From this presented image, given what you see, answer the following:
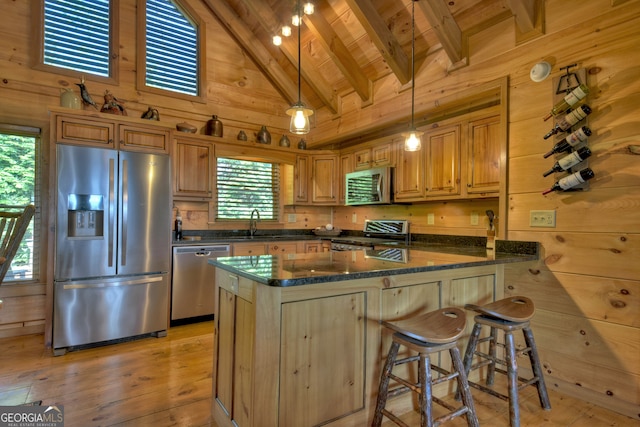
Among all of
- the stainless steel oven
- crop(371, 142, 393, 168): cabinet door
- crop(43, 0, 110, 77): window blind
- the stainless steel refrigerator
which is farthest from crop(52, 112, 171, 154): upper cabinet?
crop(371, 142, 393, 168): cabinet door

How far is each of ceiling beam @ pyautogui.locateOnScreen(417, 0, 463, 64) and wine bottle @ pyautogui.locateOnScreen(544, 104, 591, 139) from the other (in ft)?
3.89

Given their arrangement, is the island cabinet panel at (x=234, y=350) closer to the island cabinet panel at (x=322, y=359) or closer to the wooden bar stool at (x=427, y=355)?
the island cabinet panel at (x=322, y=359)

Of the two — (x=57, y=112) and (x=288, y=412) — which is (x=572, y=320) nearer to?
(x=288, y=412)

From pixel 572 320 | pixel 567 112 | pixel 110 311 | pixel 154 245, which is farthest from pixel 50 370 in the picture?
pixel 567 112

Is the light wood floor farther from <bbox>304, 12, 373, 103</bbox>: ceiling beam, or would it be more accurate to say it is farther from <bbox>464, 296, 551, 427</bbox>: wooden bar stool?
<bbox>304, 12, 373, 103</bbox>: ceiling beam

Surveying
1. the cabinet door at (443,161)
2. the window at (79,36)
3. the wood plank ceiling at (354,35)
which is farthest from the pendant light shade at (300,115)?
the window at (79,36)

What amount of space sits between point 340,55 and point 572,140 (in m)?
2.72

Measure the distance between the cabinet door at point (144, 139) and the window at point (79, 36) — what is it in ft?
3.61

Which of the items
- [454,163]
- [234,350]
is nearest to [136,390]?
[234,350]

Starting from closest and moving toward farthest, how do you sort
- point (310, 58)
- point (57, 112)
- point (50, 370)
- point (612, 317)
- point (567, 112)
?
point (612, 317) → point (567, 112) → point (50, 370) → point (57, 112) → point (310, 58)

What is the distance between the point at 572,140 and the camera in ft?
7.29

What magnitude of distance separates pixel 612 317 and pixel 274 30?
4406 mm

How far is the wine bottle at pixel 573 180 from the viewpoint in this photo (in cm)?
Result: 217

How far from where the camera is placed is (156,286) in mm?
3373
